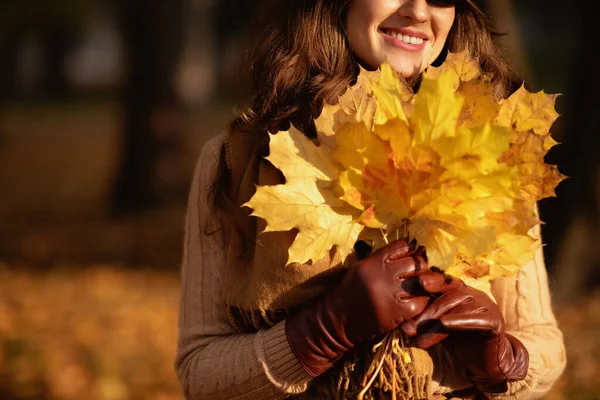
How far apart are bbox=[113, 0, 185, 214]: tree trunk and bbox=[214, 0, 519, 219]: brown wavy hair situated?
6983 mm

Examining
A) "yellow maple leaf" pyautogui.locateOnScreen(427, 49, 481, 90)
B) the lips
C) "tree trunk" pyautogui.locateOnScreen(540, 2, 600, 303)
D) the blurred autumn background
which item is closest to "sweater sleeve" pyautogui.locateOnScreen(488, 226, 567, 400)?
"yellow maple leaf" pyautogui.locateOnScreen(427, 49, 481, 90)

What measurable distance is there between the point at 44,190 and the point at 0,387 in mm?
7643

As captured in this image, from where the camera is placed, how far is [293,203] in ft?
5.41

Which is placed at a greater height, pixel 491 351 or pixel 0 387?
pixel 491 351

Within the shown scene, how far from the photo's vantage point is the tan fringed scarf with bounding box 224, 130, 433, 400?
5.79ft

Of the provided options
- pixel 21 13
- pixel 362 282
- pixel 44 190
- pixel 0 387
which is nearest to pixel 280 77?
pixel 362 282

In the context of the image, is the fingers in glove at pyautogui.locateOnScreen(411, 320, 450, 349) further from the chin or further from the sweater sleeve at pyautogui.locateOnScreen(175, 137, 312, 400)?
the chin

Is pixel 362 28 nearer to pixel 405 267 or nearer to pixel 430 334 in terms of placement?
pixel 405 267

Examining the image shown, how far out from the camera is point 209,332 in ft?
6.75

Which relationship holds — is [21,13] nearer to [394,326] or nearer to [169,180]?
[169,180]

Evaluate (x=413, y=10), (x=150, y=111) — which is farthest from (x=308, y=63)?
(x=150, y=111)

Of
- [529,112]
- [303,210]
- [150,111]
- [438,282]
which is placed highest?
[529,112]

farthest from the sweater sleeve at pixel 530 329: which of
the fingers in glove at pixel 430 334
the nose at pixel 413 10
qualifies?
the nose at pixel 413 10

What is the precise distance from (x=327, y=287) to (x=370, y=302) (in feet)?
0.55
